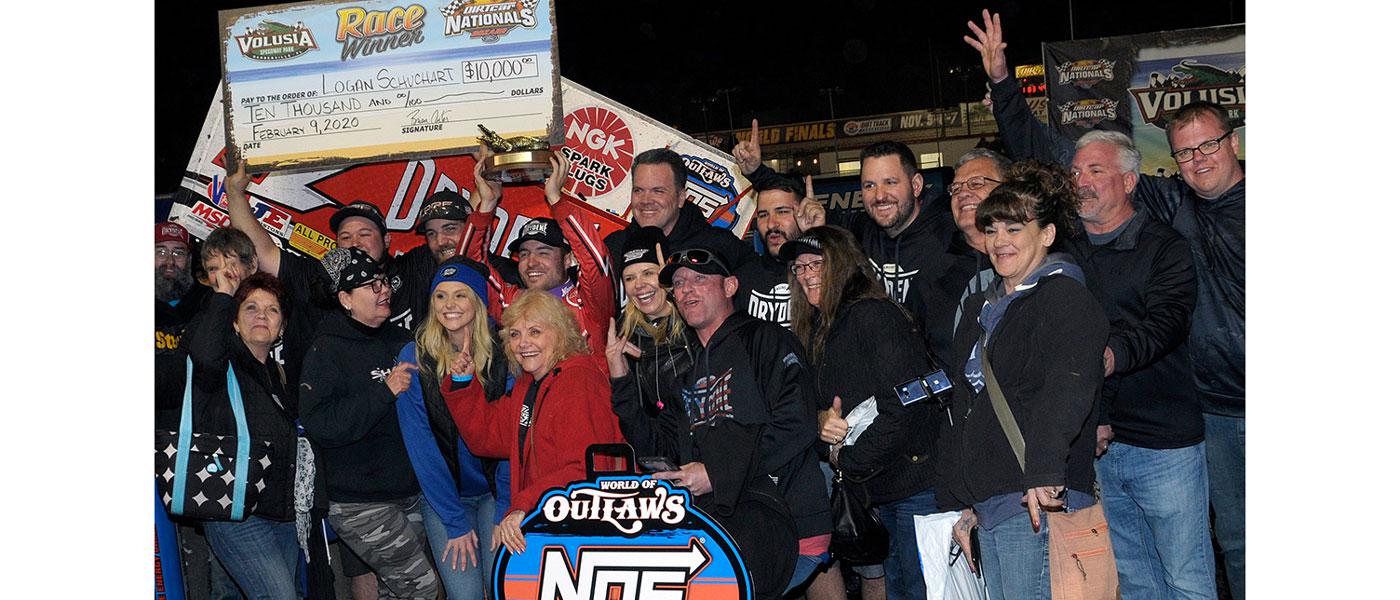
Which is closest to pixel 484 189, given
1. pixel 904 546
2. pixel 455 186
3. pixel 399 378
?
pixel 455 186

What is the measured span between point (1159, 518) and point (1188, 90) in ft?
12.9

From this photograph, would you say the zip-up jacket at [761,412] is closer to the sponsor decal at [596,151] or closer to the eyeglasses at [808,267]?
the eyeglasses at [808,267]

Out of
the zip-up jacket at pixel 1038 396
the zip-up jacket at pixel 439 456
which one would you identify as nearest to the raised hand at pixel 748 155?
the zip-up jacket at pixel 439 456

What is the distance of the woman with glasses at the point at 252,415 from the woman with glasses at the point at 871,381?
231cm

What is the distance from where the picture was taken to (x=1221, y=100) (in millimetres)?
7477

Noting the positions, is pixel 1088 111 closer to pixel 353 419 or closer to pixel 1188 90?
pixel 1188 90

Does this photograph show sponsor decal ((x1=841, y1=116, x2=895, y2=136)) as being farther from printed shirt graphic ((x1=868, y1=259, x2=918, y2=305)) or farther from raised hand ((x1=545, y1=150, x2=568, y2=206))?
printed shirt graphic ((x1=868, y1=259, x2=918, y2=305))

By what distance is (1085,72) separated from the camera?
25.3 ft

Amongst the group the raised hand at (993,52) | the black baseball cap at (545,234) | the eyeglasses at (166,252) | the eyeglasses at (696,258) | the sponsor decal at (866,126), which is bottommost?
the eyeglasses at (696,258)

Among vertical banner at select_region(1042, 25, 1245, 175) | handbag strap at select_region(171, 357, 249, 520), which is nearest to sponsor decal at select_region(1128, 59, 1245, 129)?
vertical banner at select_region(1042, 25, 1245, 175)

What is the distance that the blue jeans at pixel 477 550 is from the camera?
203 inches

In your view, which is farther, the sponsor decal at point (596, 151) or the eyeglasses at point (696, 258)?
the sponsor decal at point (596, 151)

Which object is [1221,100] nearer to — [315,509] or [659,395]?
[659,395]

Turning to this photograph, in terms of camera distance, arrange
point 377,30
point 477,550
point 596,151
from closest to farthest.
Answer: point 477,550
point 377,30
point 596,151
